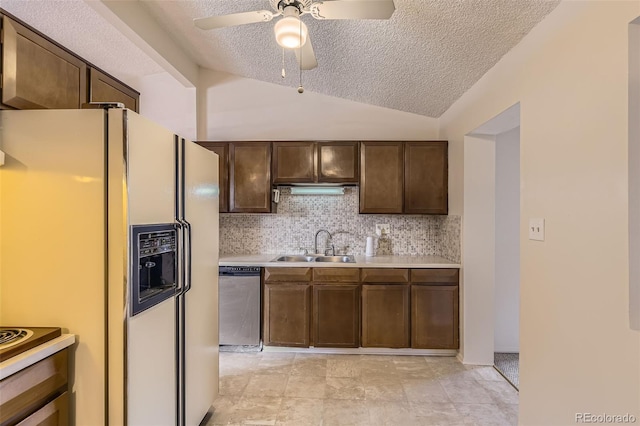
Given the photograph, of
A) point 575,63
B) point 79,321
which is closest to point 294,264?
point 79,321

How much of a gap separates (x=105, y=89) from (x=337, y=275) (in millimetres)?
2439

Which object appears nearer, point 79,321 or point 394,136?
point 79,321

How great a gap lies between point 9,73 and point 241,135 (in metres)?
2.37

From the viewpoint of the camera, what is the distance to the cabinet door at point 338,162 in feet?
11.5

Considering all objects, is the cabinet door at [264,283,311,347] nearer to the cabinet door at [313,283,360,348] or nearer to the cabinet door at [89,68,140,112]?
the cabinet door at [313,283,360,348]

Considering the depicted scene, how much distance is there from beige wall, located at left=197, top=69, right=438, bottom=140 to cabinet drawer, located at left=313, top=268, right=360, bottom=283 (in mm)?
1549

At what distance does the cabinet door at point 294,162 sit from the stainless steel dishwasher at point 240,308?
1.05m

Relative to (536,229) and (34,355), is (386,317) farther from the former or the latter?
(34,355)

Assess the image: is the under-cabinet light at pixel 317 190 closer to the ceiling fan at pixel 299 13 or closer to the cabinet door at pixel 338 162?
the cabinet door at pixel 338 162

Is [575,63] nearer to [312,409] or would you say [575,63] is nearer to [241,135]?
[312,409]

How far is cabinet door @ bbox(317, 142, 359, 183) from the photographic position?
3520mm

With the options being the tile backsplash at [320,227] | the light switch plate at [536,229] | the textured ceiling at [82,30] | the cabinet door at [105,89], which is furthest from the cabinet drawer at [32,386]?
the tile backsplash at [320,227]

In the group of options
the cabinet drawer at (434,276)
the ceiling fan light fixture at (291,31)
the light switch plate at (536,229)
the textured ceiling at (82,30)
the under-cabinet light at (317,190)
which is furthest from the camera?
the under-cabinet light at (317,190)

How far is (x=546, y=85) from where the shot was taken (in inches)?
69.9
